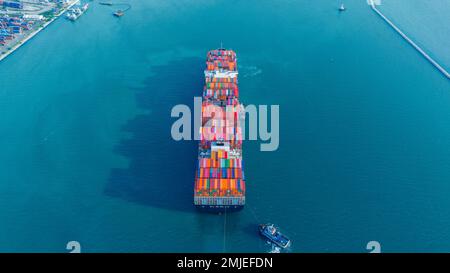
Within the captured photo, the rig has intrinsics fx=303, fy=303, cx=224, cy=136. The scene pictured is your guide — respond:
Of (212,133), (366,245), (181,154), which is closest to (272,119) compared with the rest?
(212,133)

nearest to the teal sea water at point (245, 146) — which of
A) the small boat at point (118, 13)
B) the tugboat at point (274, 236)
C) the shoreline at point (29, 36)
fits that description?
the tugboat at point (274, 236)

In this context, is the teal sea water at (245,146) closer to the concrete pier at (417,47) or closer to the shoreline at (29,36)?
the shoreline at (29,36)

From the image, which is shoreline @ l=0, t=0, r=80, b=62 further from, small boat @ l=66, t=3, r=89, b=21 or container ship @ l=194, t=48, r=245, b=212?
container ship @ l=194, t=48, r=245, b=212

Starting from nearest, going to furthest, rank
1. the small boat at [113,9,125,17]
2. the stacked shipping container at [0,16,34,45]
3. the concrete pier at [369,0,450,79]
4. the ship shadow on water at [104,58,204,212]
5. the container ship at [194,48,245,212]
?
the container ship at [194,48,245,212] → the ship shadow on water at [104,58,204,212] → the concrete pier at [369,0,450,79] → the stacked shipping container at [0,16,34,45] → the small boat at [113,9,125,17]

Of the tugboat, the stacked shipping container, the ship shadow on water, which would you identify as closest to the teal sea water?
the ship shadow on water

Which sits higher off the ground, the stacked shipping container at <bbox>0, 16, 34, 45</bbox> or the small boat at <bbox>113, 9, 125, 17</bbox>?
the small boat at <bbox>113, 9, 125, 17</bbox>

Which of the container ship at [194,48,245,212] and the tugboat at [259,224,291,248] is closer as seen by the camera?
the tugboat at [259,224,291,248]

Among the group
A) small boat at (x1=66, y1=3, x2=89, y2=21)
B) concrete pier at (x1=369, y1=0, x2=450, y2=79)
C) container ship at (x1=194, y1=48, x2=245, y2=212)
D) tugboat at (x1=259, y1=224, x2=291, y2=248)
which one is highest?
small boat at (x1=66, y1=3, x2=89, y2=21)

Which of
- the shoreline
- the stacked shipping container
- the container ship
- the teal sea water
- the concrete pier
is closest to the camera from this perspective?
the teal sea water

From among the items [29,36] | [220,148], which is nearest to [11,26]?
[29,36]
